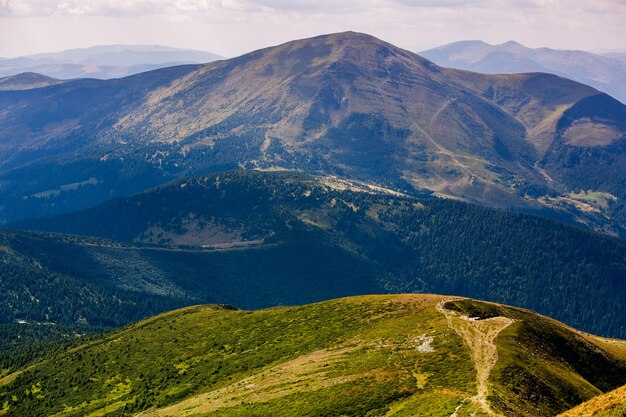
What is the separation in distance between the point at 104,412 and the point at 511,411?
92041mm

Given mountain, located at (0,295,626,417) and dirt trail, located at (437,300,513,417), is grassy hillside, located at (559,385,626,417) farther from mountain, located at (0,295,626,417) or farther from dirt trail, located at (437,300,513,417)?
mountain, located at (0,295,626,417)

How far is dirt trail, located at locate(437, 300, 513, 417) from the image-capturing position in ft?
326

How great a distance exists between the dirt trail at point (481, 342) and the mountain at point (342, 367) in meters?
0.21

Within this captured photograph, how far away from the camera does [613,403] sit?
228ft

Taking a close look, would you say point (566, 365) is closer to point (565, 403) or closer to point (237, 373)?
point (565, 403)

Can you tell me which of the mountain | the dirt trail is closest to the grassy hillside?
the dirt trail

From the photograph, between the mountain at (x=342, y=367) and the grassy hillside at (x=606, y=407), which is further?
the mountain at (x=342, y=367)

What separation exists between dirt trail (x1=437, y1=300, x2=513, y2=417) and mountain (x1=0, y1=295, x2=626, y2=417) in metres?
0.21

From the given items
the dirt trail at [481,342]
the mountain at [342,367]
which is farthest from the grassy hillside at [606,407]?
the mountain at [342,367]

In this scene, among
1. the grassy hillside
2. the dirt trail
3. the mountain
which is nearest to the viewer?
the grassy hillside

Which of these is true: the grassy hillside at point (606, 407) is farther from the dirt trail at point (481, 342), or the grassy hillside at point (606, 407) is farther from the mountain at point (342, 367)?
the mountain at point (342, 367)

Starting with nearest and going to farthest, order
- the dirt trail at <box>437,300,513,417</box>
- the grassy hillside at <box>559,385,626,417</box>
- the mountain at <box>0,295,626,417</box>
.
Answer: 1. the grassy hillside at <box>559,385,626,417</box>
2. the dirt trail at <box>437,300,513,417</box>
3. the mountain at <box>0,295,626,417</box>

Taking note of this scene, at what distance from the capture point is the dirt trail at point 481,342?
99500 millimetres

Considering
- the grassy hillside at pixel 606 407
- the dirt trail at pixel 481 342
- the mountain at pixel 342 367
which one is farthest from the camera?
the mountain at pixel 342 367
